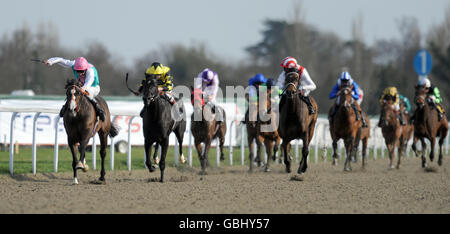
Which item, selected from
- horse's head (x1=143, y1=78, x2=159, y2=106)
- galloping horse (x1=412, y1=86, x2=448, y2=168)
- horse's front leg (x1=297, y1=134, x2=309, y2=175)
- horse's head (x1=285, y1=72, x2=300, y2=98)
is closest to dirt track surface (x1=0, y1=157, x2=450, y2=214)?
horse's front leg (x1=297, y1=134, x2=309, y2=175)

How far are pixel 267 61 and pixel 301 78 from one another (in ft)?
120

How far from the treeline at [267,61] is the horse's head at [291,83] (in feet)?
71.2

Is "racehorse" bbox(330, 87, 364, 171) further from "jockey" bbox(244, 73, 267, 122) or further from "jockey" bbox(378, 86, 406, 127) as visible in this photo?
"jockey" bbox(378, 86, 406, 127)

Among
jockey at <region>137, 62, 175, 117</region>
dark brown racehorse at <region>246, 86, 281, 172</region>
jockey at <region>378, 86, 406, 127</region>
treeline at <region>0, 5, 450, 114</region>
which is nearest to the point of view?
jockey at <region>137, 62, 175, 117</region>

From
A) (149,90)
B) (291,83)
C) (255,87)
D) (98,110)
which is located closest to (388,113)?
(255,87)

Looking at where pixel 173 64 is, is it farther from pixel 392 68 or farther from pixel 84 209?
pixel 84 209

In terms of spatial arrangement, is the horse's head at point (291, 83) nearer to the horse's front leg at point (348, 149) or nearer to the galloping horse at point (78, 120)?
the galloping horse at point (78, 120)

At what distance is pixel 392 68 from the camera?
132 ft

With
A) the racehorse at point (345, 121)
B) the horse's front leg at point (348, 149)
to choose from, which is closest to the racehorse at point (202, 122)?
the racehorse at point (345, 121)

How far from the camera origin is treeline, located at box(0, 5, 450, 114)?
33.9 metres

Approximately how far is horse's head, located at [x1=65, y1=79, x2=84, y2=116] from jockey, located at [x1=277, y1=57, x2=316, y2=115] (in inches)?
128

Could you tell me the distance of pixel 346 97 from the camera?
44.1 feet
